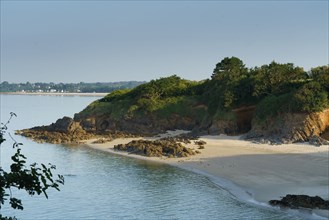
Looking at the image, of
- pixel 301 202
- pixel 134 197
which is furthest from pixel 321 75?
pixel 134 197

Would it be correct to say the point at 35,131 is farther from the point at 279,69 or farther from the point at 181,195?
the point at 181,195

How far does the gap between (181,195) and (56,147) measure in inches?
1130

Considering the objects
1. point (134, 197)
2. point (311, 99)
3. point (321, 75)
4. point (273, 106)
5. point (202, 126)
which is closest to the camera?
point (134, 197)

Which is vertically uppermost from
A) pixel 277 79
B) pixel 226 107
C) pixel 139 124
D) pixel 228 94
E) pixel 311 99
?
pixel 277 79

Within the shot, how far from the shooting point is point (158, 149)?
4662 cm

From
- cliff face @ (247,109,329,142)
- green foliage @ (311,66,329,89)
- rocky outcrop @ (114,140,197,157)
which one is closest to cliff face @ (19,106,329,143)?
cliff face @ (247,109,329,142)

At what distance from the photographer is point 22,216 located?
2520 cm

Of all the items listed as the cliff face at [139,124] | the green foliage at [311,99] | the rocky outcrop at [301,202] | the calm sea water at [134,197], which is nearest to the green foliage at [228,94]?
the green foliage at [311,99]

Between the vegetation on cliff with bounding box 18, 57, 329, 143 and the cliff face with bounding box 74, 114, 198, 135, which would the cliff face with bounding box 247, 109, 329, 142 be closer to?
the vegetation on cliff with bounding box 18, 57, 329, 143

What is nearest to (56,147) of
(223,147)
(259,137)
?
(223,147)

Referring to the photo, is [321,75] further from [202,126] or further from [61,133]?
[61,133]

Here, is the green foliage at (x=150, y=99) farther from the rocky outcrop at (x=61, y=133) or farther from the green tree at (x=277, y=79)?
the green tree at (x=277, y=79)

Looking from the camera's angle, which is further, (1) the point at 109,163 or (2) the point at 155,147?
(2) the point at 155,147

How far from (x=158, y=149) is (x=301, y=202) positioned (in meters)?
22.9
